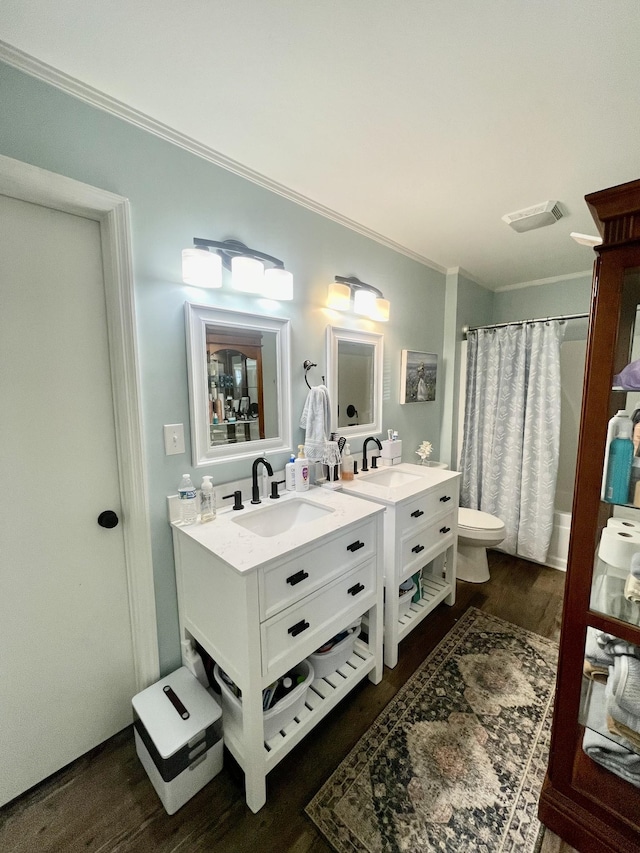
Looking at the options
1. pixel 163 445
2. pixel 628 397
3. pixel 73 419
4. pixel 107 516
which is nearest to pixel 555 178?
pixel 628 397

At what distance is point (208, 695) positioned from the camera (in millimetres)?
1288

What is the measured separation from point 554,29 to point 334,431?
1.64 metres

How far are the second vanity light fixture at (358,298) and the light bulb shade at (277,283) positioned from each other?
353 mm

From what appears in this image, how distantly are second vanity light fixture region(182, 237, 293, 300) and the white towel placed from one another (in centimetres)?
51

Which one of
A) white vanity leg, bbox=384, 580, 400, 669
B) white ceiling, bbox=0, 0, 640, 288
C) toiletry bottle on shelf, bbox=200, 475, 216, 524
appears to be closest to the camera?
white ceiling, bbox=0, 0, 640, 288

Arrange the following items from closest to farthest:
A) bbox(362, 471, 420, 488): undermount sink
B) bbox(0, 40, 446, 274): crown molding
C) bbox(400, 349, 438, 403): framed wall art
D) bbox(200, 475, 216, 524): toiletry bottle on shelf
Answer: bbox(0, 40, 446, 274): crown molding, bbox(200, 475, 216, 524): toiletry bottle on shelf, bbox(362, 471, 420, 488): undermount sink, bbox(400, 349, 438, 403): framed wall art

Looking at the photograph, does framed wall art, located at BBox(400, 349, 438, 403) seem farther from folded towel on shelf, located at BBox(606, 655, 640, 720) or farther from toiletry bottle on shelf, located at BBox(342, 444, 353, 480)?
folded towel on shelf, located at BBox(606, 655, 640, 720)

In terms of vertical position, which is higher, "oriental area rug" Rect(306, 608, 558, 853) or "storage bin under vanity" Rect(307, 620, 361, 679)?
"storage bin under vanity" Rect(307, 620, 361, 679)

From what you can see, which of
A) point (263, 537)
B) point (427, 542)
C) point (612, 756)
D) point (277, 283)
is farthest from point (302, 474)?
point (612, 756)

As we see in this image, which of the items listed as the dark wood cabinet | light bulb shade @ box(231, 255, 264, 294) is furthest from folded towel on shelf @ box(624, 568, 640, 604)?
light bulb shade @ box(231, 255, 264, 294)

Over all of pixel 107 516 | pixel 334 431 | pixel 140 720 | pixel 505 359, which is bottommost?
pixel 140 720

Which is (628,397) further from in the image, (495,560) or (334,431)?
(495,560)

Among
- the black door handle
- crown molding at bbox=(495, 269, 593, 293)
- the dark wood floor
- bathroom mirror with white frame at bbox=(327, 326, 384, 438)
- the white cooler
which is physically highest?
crown molding at bbox=(495, 269, 593, 293)

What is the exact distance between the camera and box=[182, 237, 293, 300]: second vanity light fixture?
4.32 ft
